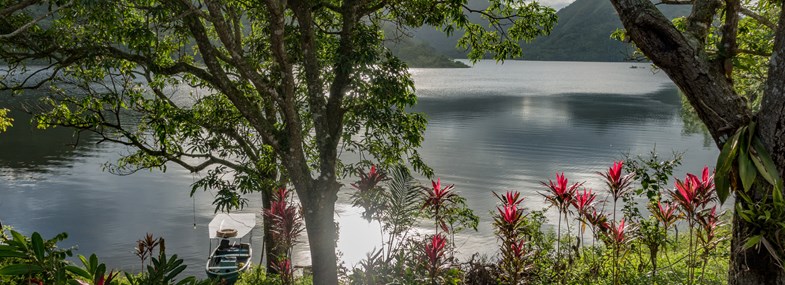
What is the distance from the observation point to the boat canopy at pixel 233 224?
587 inches

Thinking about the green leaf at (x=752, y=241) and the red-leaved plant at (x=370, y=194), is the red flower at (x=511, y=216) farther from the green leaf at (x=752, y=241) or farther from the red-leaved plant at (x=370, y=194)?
the green leaf at (x=752, y=241)

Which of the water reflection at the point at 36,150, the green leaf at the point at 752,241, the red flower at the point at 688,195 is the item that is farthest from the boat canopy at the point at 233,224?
the water reflection at the point at 36,150

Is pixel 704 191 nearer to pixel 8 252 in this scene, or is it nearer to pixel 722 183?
pixel 722 183

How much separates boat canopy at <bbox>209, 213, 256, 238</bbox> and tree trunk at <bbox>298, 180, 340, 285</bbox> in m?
7.54

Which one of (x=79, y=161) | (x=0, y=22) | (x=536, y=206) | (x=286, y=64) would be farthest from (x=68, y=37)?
(x=79, y=161)

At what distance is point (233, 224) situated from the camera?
50.4 feet

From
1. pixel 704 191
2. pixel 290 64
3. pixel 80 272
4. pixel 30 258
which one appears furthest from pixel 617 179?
pixel 30 258

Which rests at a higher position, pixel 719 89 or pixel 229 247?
pixel 719 89

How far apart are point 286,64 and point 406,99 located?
1879 millimetres

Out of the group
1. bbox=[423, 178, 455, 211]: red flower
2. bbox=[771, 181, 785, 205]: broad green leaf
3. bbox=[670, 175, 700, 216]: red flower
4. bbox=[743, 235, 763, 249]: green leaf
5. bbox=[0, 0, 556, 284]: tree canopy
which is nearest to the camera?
bbox=[771, 181, 785, 205]: broad green leaf

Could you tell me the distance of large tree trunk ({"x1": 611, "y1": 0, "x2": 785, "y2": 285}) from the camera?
158 inches

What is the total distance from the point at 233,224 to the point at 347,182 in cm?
981

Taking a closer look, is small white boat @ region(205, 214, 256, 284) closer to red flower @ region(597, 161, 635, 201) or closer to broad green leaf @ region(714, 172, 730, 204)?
red flower @ region(597, 161, 635, 201)

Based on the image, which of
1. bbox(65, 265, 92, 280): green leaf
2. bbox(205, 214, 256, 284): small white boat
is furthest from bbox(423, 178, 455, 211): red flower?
bbox(205, 214, 256, 284): small white boat
